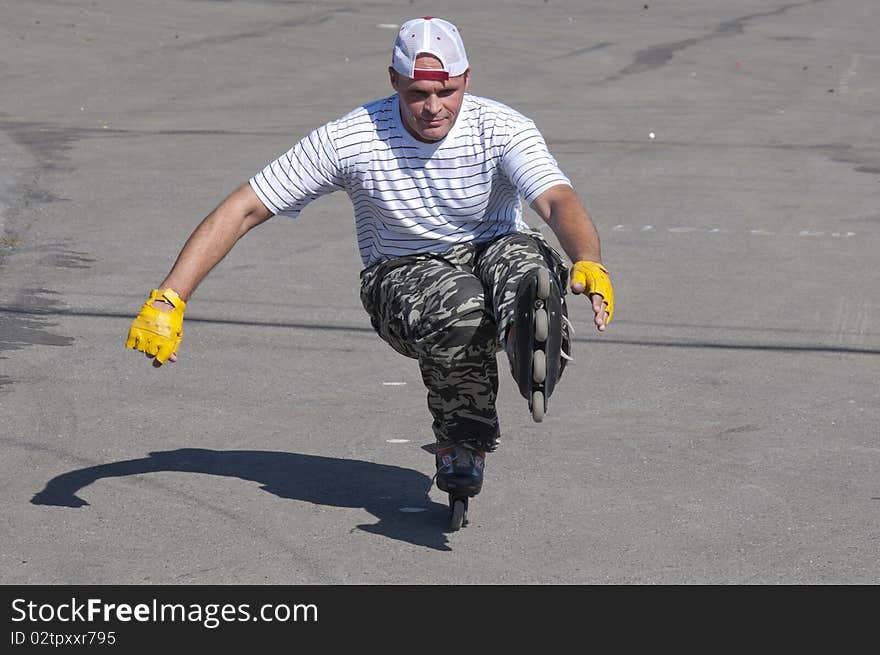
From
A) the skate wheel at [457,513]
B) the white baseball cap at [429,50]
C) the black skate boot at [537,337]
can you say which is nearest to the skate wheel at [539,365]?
the black skate boot at [537,337]

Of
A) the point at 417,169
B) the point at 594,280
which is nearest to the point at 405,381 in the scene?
the point at 417,169

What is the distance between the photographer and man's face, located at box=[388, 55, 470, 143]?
5.03 m

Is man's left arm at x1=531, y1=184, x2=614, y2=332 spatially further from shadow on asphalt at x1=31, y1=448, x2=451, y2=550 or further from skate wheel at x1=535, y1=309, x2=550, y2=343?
shadow on asphalt at x1=31, y1=448, x2=451, y2=550

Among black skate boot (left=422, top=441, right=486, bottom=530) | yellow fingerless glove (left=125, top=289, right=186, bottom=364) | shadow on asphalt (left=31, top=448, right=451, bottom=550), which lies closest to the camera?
yellow fingerless glove (left=125, top=289, right=186, bottom=364)

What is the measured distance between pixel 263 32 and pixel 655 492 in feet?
61.2

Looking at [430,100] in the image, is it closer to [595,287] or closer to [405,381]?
[595,287]

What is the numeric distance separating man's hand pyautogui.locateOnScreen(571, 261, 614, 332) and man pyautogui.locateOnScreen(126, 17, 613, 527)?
104mm

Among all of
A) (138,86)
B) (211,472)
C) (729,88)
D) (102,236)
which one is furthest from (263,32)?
(211,472)

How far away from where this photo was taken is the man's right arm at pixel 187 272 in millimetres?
4695

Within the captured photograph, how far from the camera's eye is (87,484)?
5707 mm

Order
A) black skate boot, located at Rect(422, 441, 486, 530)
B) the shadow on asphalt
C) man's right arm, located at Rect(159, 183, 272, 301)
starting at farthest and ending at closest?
the shadow on asphalt < black skate boot, located at Rect(422, 441, 486, 530) < man's right arm, located at Rect(159, 183, 272, 301)

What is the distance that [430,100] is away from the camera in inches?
199

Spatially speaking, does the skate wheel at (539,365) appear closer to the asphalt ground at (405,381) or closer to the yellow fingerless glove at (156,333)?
the asphalt ground at (405,381)

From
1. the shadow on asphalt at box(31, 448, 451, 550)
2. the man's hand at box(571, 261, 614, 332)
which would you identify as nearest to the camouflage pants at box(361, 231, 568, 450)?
the man's hand at box(571, 261, 614, 332)
